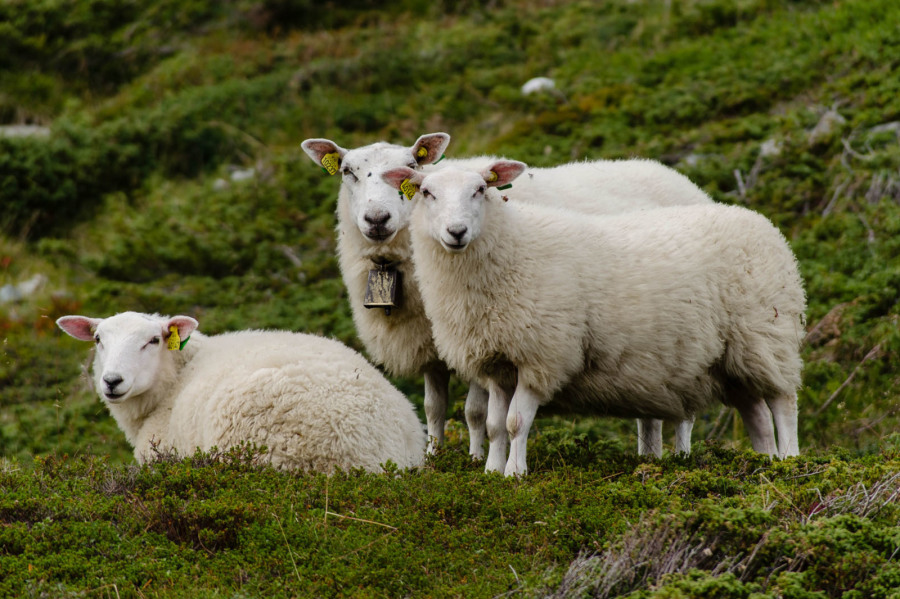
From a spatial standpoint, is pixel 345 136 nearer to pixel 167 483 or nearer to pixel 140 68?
pixel 140 68

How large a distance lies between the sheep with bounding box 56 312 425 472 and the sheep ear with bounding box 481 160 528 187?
58.5 inches

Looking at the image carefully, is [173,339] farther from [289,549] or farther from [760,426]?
[760,426]

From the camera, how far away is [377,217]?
667 cm

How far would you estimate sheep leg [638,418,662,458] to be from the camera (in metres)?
7.47

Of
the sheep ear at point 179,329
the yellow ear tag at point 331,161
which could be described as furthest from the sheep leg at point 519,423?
the yellow ear tag at point 331,161

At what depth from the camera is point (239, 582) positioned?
4.43 m

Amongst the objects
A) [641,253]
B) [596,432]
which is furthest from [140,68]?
[641,253]

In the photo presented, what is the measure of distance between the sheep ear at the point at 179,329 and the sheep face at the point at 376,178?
1.37 metres

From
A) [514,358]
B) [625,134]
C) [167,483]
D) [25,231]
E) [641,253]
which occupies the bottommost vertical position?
[25,231]

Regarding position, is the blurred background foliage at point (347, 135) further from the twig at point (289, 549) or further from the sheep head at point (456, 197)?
the twig at point (289, 549)

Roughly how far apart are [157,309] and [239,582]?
23.1 ft

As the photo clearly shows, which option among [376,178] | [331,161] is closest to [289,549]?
[376,178]

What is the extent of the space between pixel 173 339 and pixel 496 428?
2.45 metres

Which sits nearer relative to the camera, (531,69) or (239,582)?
(239,582)
